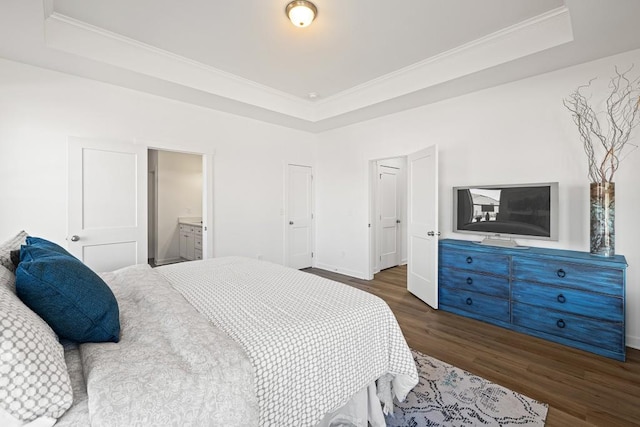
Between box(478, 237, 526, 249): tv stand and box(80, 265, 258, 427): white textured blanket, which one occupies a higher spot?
box(478, 237, 526, 249): tv stand

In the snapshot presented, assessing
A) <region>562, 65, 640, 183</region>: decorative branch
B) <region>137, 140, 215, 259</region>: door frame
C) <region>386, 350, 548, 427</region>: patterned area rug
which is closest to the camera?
<region>386, 350, 548, 427</region>: patterned area rug

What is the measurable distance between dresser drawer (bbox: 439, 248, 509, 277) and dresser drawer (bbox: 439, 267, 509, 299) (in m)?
0.06

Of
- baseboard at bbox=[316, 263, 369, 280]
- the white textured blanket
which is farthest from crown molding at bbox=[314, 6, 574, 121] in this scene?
the white textured blanket

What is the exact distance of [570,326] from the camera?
2582 millimetres

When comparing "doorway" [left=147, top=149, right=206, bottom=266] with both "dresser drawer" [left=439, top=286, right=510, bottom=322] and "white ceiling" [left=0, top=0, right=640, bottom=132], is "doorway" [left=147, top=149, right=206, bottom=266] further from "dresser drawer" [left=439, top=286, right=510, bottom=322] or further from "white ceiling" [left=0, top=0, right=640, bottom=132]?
"dresser drawer" [left=439, top=286, right=510, bottom=322]

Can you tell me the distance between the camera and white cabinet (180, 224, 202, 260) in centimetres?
533

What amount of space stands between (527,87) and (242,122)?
3680mm

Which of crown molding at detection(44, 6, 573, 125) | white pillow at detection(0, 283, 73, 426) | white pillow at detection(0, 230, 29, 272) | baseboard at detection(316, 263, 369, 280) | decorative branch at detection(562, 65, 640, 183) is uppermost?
crown molding at detection(44, 6, 573, 125)

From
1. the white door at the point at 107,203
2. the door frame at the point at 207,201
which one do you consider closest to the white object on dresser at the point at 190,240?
the door frame at the point at 207,201

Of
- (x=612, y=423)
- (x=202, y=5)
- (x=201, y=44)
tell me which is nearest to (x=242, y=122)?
(x=201, y=44)

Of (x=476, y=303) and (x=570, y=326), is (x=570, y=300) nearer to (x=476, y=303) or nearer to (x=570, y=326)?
(x=570, y=326)

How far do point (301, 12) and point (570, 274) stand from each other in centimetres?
324

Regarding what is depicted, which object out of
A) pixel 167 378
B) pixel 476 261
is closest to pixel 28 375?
pixel 167 378

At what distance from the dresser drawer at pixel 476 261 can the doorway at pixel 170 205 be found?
178 inches
